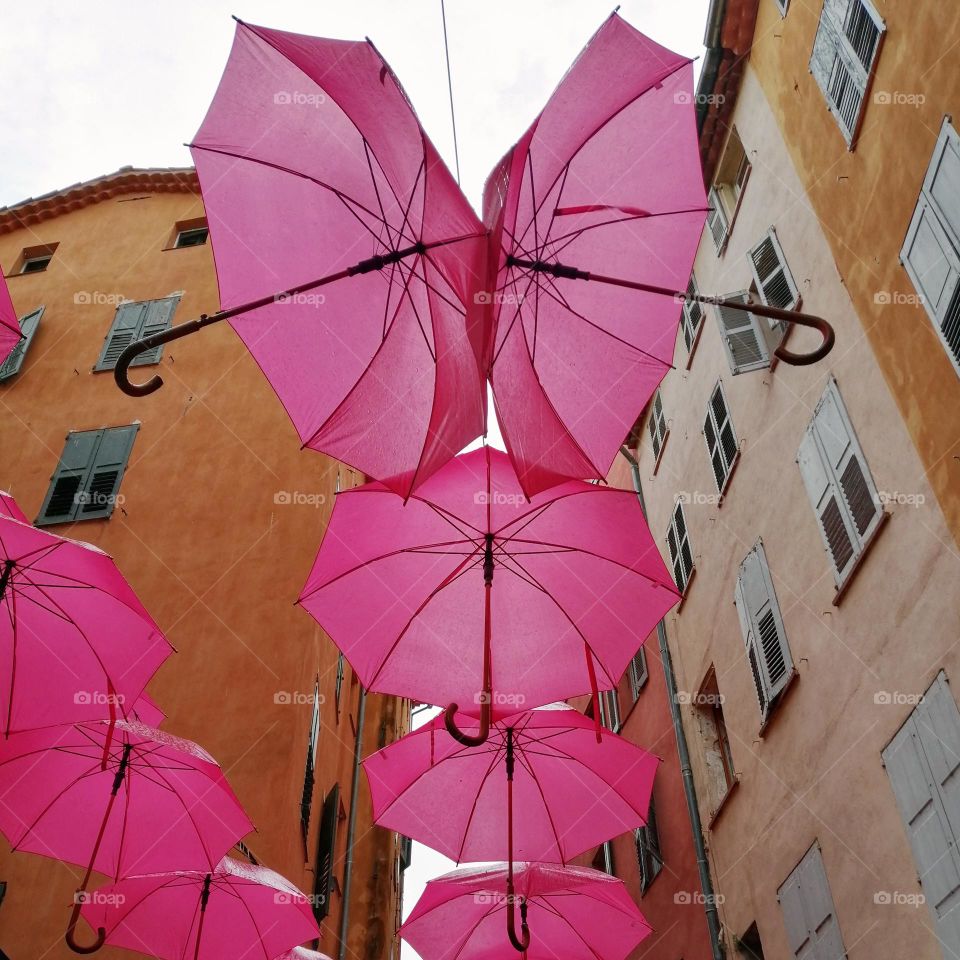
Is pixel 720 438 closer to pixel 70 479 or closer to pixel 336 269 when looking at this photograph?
pixel 336 269

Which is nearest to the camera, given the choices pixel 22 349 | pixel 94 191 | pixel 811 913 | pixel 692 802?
pixel 811 913

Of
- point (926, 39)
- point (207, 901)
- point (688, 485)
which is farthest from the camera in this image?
point (688, 485)

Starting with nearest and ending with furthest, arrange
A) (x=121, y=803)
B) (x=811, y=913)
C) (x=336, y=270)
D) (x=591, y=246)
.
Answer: (x=336, y=270) < (x=591, y=246) < (x=121, y=803) < (x=811, y=913)

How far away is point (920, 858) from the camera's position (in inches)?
267

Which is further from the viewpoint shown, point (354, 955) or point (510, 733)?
point (354, 955)

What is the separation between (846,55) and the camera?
345 inches

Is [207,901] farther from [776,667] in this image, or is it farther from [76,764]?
[776,667]

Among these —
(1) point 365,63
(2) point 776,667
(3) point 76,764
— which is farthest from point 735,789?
(1) point 365,63

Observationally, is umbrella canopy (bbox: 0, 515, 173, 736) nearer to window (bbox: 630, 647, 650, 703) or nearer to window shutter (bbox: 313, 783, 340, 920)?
window shutter (bbox: 313, 783, 340, 920)

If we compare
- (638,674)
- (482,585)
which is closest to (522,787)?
(482,585)

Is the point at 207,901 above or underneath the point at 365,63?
underneath

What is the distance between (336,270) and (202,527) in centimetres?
750

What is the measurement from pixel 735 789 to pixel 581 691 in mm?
4391

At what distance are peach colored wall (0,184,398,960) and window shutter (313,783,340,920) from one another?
0.29 meters
